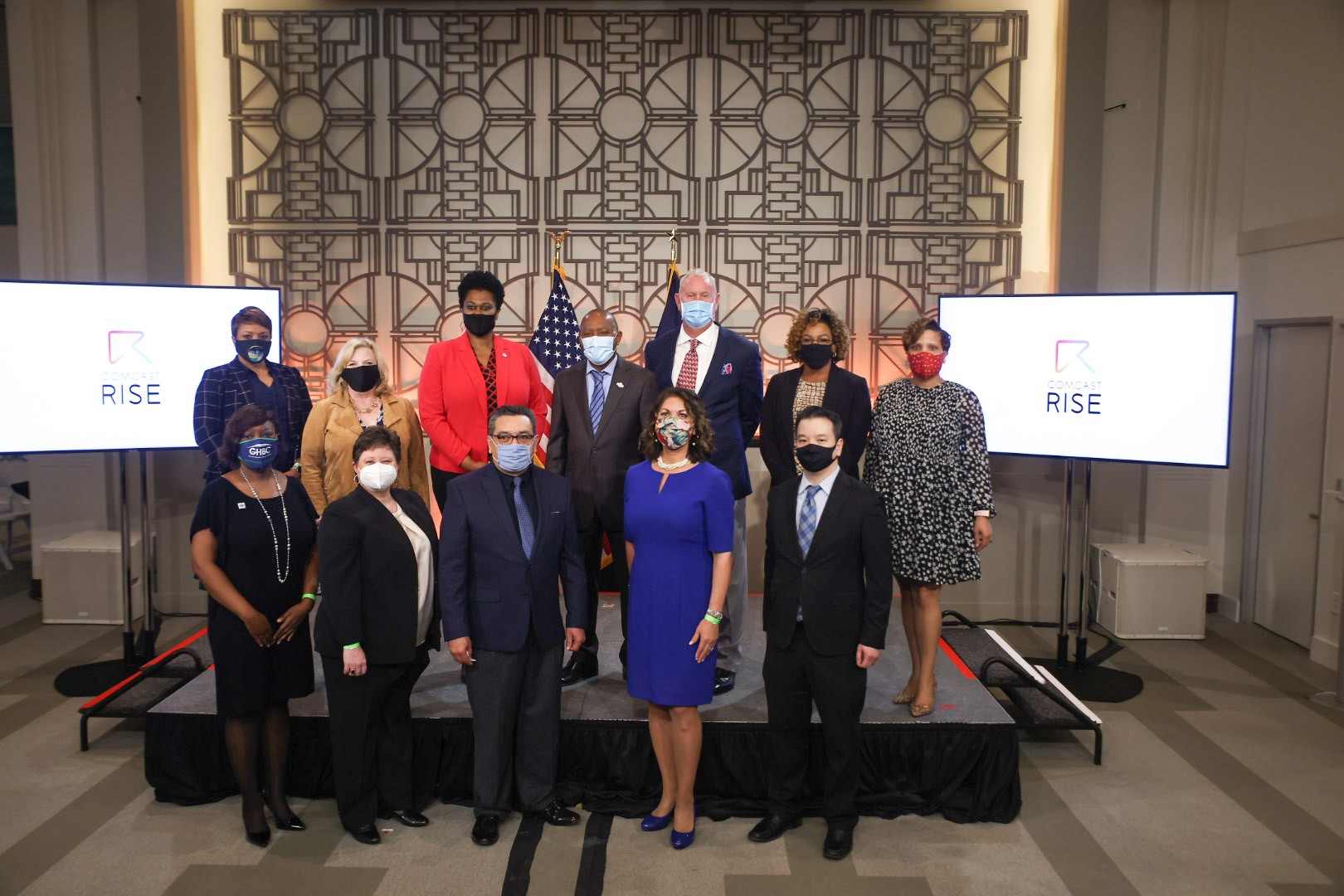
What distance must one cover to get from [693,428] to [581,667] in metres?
1.48

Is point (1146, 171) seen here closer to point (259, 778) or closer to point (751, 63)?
point (751, 63)

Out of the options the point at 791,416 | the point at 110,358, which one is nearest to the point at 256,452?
the point at 791,416

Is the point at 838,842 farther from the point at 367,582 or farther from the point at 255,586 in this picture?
the point at 255,586

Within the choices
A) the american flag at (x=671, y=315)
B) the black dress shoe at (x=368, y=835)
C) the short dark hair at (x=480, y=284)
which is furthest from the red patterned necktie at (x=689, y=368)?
the black dress shoe at (x=368, y=835)

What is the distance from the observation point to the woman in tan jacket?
404cm

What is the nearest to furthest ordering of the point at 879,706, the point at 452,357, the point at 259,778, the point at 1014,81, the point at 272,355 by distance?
the point at 259,778 < the point at 879,706 < the point at 452,357 < the point at 272,355 < the point at 1014,81

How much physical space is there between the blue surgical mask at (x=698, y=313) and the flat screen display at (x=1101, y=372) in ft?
6.44

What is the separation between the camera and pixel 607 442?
395 cm

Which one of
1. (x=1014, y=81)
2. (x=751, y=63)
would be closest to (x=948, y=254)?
(x=1014, y=81)

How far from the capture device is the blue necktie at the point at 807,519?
331cm

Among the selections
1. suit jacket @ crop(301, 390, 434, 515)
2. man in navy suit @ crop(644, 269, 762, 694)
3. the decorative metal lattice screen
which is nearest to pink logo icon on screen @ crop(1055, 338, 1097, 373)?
the decorative metal lattice screen

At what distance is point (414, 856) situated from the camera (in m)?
3.36

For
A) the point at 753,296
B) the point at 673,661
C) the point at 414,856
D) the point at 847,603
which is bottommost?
the point at 414,856

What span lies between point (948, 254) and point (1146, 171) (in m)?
1.32
